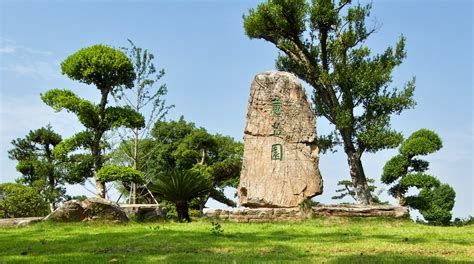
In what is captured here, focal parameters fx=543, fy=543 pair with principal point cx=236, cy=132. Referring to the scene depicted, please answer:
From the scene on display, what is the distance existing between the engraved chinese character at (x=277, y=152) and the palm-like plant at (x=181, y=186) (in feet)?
8.12

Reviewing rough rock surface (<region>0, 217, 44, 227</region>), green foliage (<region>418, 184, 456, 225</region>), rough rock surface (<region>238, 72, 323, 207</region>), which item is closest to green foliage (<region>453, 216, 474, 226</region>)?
green foliage (<region>418, 184, 456, 225</region>)

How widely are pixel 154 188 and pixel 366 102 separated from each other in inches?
382

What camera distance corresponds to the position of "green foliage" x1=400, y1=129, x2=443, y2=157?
24.3 metres

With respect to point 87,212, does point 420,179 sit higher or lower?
higher

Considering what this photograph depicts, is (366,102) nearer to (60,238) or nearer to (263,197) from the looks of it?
(263,197)

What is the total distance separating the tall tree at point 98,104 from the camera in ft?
73.5

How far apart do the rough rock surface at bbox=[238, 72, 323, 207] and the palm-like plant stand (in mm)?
1752

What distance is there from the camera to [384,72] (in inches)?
862

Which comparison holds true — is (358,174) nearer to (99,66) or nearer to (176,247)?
(99,66)

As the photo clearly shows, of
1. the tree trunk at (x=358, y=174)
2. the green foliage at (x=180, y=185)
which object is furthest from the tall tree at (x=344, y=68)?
the green foliage at (x=180, y=185)

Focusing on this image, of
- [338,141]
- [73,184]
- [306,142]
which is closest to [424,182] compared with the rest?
[338,141]

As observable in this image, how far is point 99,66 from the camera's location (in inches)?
880

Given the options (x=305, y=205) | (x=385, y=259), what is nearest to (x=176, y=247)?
(x=385, y=259)

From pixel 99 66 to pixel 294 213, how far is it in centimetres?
1048
